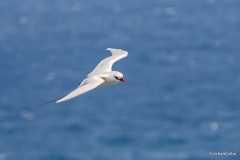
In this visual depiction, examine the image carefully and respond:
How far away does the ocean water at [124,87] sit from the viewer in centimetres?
7331

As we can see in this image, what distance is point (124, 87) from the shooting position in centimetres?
7900

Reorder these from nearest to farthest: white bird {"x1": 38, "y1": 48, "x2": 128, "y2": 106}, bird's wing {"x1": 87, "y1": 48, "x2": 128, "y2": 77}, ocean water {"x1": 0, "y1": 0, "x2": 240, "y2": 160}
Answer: white bird {"x1": 38, "y1": 48, "x2": 128, "y2": 106}, bird's wing {"x1": 87, "y1": 48, "x2": 128, "y2": 77}, ocean water {"x1": 0, "y1": 0, "x2": 240, "y2": 160}

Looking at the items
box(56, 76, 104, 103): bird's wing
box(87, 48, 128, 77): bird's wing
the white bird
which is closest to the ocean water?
box(87, 48, 128, 77): bird's wing

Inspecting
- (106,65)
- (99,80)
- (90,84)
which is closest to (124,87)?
(106,65)

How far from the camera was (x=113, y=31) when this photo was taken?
8931cm

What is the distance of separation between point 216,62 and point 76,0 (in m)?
30.5

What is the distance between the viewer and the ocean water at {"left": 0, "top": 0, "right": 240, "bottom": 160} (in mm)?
73312

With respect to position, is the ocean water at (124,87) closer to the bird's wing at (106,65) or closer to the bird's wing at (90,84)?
the bird's wing at (106,65)

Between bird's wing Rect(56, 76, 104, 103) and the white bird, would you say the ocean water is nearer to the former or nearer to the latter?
the white bird

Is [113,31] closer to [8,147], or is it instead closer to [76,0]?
[76,0]

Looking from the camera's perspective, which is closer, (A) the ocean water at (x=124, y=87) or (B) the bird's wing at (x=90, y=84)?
(B) the bird's wing at (x=90, y=84)

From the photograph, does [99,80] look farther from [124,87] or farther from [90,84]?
[124,87]

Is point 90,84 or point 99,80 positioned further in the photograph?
point 99,80

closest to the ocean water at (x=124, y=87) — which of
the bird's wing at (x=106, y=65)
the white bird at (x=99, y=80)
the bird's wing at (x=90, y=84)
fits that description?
the bird's wing at (x=106, y=65)
